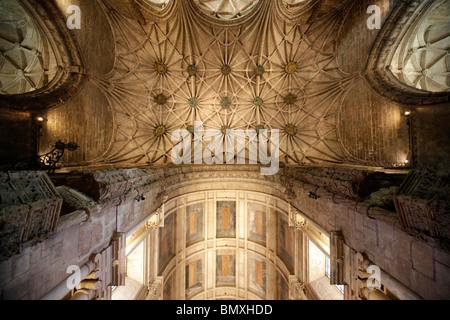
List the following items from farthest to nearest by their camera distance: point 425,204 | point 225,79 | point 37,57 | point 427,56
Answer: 1. point 225,79
2. point 427,56
3. point 37,57
4. point 425,204

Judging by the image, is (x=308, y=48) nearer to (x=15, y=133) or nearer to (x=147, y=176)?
(x=147, y=176)

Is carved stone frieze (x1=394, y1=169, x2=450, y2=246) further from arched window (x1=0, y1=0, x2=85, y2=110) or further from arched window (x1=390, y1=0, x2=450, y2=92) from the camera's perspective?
arched window (x1=0, y1=0, x2=85, y2=110)

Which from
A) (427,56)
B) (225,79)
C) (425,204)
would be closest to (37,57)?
(225,79)

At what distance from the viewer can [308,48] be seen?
11.6 m

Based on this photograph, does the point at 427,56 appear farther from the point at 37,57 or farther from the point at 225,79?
the point at 37,57

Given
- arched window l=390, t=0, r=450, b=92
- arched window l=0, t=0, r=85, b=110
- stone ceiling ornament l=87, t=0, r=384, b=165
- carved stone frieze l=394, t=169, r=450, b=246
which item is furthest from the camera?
stone ceiling ornament l=87, t=0, r=384, b=165

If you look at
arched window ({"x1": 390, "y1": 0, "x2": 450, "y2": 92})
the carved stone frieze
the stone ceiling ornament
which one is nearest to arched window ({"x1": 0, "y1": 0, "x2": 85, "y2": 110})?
the stone ceiling ornament

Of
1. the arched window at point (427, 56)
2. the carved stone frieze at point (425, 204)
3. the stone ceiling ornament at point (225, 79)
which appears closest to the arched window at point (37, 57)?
the stone ceiling ornament at point (225, 79)

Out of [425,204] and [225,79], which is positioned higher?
[225,79]

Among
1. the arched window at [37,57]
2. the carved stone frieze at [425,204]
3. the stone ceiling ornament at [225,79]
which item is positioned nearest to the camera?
the carved stone frieze at [425,204]

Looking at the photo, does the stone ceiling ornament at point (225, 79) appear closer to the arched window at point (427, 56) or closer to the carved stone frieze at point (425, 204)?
the arched window at point (427, 56)

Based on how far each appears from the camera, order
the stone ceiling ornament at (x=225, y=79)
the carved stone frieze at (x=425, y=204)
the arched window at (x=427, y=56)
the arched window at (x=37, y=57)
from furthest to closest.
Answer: the stone ceiling ornament at (x=225, y=79) < the arched window at (x=427, y=56) < the arched window at (x=37, y=57) < the carved stone frieze at (x=425, y=204)

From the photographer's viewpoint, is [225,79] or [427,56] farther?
[225,79]

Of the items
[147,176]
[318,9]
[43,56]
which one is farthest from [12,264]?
[318,9]
